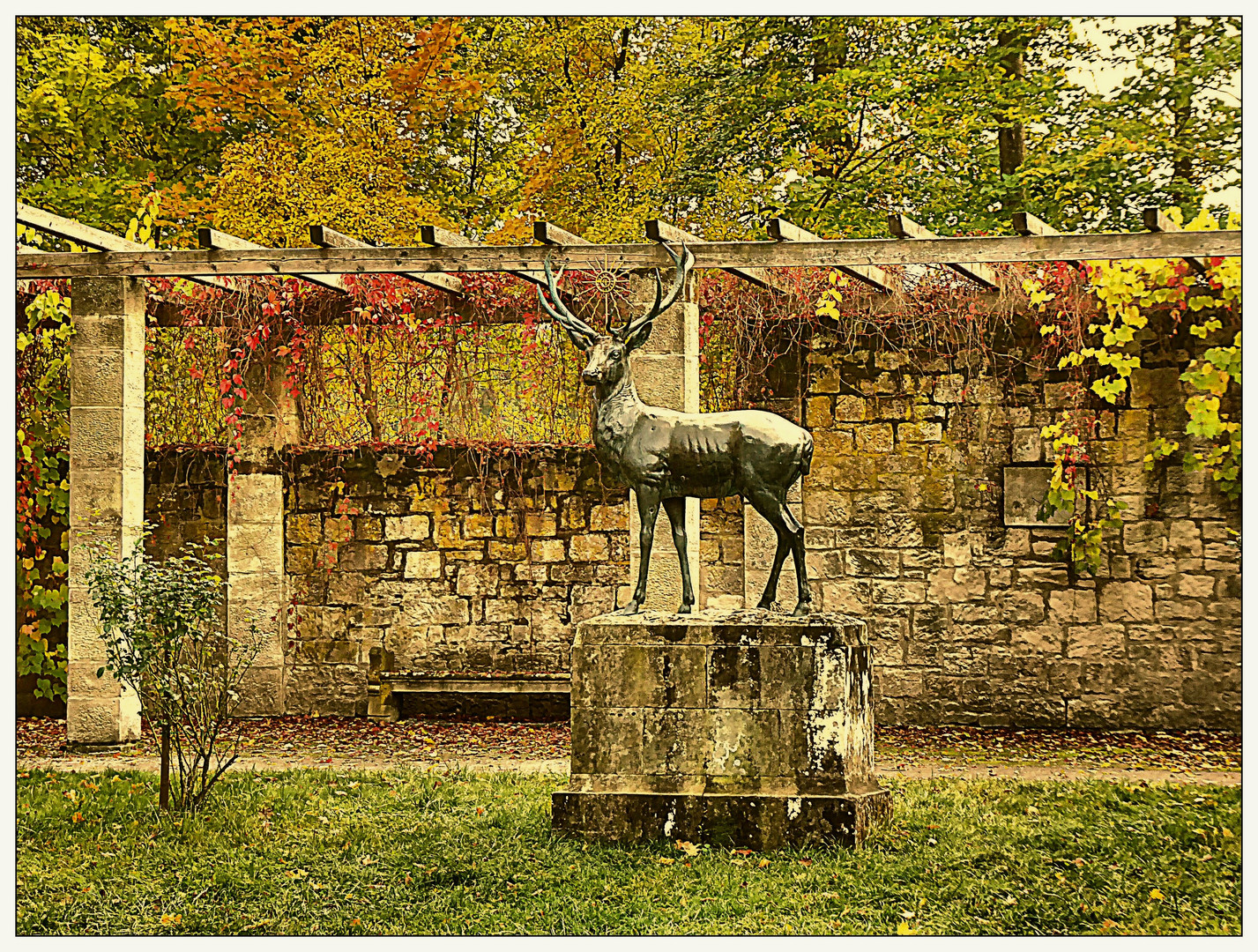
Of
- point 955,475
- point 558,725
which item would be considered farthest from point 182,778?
point 955,475

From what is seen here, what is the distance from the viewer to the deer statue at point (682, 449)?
21.5 feet

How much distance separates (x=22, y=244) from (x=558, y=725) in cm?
482

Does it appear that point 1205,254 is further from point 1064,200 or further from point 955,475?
point 1064,200

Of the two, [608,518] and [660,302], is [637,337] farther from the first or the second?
[608,518]

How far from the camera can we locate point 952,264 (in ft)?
28.0

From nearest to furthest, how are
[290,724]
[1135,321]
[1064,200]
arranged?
[1135,321]
[290,724]
[1064,200]

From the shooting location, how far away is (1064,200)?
45.1ft

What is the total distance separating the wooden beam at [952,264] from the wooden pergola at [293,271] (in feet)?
0.04

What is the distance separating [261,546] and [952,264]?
5351mm

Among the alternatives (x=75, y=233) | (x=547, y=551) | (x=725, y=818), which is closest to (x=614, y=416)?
(x=725, y=818)

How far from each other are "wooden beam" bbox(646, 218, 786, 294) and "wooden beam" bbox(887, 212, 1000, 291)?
37.6 inches

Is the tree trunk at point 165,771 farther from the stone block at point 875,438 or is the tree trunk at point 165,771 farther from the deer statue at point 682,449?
the stone block at point 875,438

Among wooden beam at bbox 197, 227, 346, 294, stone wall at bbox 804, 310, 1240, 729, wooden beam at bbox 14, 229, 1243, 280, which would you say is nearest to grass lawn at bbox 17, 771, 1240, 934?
stone wall at bbox 804, 310, 1240, 729

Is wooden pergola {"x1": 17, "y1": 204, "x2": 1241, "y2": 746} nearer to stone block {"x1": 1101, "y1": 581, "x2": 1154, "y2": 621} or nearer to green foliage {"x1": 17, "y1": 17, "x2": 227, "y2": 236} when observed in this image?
stone block {"x1": 1101, "y1": 581, "x2": 1154, "y2": 621}
